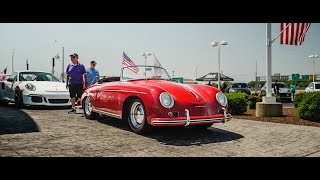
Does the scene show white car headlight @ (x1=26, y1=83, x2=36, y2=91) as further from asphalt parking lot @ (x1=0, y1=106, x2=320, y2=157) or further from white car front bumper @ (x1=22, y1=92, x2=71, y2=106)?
asphalt parking lot @ (x1=0, y1=106, x2=320, y2=157)

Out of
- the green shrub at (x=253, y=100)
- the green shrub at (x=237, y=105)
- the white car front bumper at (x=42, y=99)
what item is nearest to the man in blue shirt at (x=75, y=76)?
the white car front bumper at (x=42, y=99)

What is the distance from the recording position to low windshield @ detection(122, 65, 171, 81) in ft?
19.3

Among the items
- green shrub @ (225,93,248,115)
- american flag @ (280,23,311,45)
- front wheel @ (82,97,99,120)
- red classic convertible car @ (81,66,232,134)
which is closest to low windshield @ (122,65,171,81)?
red classic convertible car @ (81,66,232,134)

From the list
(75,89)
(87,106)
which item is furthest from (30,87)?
(87,106)

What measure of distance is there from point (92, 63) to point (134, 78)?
407 centimetres

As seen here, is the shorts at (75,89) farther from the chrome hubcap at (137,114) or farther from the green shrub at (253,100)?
the green shrub at (253,100)

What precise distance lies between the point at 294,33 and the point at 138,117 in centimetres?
638

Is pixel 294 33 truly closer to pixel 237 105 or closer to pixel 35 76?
pixel 237 105

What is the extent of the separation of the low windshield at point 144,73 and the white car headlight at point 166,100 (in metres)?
1.59

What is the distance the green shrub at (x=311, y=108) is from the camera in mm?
6984

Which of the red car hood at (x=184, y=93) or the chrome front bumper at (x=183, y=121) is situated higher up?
the red car hood at (x=184, y=93)

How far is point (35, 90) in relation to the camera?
27.5 ft

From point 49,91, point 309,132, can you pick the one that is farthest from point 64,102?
point 309,132
